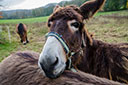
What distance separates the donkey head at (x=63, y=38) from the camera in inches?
60.6

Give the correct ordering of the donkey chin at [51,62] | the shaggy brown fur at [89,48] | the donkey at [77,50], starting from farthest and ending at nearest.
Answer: the shaggy brown fur at [89,48] → the donkey at [77,50] → the donkey chin at [51,62]

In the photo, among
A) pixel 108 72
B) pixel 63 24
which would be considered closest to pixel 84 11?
pixel 63 24

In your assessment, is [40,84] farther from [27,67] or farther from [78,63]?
[78,63]

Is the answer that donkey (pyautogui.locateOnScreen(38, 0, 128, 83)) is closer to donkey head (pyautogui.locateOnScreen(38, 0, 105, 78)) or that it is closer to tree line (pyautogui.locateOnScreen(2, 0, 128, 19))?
donkey head (pyautogui.locateOnScreen(38, 0, 105, 78))

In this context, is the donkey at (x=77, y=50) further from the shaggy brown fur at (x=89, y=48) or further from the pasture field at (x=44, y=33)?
the pasture field at (x=44, y=33)

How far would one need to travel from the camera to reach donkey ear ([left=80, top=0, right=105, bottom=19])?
2322 mm

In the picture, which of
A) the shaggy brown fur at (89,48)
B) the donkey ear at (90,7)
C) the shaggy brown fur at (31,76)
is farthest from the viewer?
the donkey ear at (90,7)

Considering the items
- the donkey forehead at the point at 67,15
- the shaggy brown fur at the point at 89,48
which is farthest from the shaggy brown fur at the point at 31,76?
the donkey forehead at the point at 67,15

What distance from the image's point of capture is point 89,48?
2.78 metres

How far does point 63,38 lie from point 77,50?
0.55 m

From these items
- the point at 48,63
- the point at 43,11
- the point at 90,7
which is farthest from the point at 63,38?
the point at 43,11

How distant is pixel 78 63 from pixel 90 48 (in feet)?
1.78

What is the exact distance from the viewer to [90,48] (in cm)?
278

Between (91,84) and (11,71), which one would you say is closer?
(91,84)
